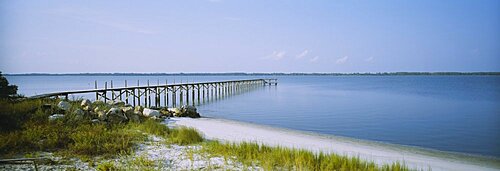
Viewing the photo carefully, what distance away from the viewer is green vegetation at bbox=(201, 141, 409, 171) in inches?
257

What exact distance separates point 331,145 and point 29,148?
794 centimetres

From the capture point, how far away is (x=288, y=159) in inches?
269

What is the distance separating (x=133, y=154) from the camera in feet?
24.1

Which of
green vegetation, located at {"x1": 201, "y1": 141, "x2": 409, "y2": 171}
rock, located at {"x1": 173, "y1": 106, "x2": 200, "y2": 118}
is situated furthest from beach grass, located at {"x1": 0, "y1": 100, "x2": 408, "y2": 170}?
rock, located at {"x1": 173, "y1": 106, "x2": 200, "y2": 118}

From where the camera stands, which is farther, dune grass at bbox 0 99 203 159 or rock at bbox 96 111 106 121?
rock at bbox 96 111 106 121

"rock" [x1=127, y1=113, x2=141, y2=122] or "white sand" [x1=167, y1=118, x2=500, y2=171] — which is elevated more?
"rock" [x1=127, y1=113, x2=141, y2=122]

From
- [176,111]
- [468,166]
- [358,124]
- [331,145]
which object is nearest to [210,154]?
[331,145]

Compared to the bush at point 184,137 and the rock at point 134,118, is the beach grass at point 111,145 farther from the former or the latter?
the rock at point 134,118

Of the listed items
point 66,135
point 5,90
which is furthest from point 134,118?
point 5,90

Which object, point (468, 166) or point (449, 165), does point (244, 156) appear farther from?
point (468, 166)

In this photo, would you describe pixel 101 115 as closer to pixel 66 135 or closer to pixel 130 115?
pixel 130 115

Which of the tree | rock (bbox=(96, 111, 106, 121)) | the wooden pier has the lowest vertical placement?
the wooden pier

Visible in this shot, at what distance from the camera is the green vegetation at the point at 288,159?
6523 millimetres

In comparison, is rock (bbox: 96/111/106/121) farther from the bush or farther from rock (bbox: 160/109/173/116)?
rock (bbox: 160/109/173/116)
